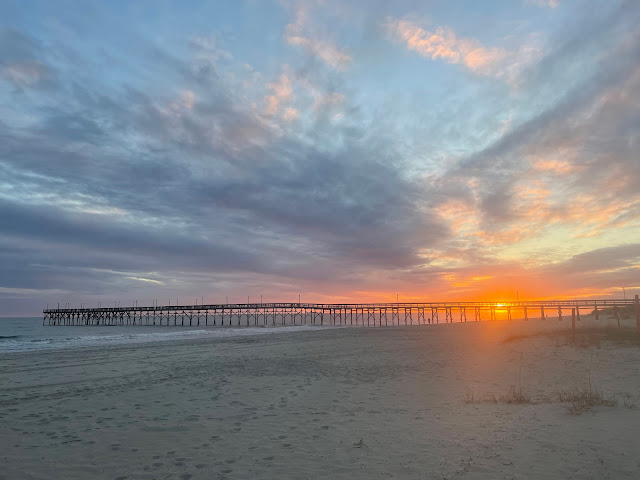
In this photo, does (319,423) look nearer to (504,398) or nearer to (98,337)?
(504,398)

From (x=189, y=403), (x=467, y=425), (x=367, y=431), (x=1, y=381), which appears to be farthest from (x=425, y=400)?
(x=1, y=381)

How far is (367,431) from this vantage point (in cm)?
788

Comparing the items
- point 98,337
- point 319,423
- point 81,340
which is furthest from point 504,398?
point 98,337

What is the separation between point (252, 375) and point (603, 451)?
11.4 meters

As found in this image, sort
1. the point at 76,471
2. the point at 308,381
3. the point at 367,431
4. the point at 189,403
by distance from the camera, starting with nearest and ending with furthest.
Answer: the point at 76,471
the point at 367,431
the point at 189,403
the point at 308,381


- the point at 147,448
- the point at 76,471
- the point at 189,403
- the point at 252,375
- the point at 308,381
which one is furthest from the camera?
the point at 252,375

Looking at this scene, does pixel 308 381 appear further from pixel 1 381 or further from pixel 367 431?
pixel 1 381

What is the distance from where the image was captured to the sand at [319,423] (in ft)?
19.9

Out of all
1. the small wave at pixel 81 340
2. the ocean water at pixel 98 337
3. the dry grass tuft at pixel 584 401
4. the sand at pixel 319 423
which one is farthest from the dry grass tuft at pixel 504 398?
the small wave at pixel 81 340

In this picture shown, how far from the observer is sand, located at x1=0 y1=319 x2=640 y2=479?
6.07 metres

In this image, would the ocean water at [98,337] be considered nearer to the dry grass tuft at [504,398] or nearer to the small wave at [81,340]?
the small wave at [81,340]

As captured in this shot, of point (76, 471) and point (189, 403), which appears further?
point (189, 403)

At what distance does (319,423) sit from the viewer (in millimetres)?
8516

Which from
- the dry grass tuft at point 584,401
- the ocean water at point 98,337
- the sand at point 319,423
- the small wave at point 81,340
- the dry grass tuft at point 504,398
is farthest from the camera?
the ocean water at point 98,337
